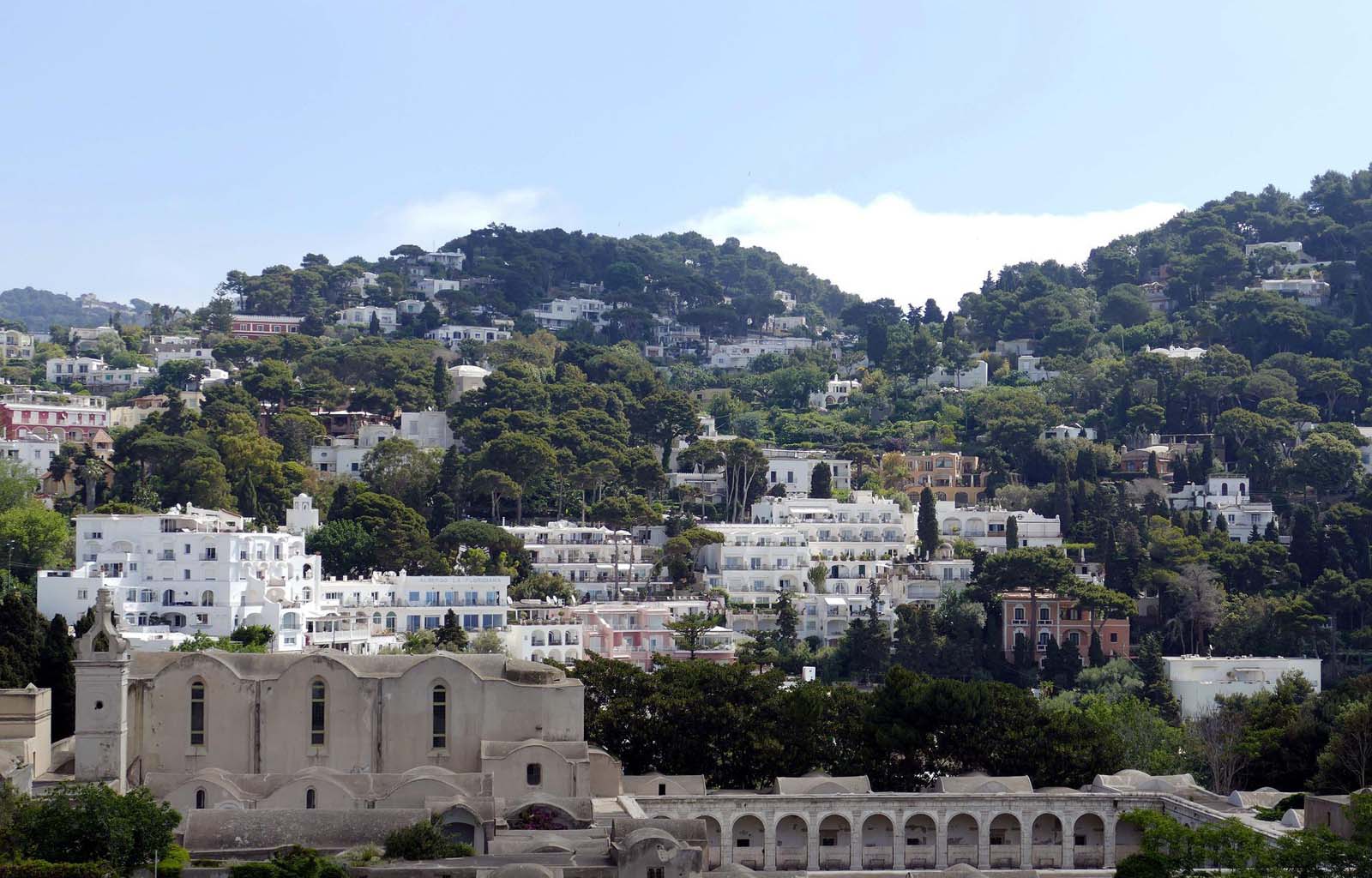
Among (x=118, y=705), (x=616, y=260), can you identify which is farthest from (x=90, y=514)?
(x=616, y=260)

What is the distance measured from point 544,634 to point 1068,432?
3846 centimetres

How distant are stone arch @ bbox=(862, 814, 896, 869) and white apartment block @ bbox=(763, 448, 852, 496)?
48991 millimetres

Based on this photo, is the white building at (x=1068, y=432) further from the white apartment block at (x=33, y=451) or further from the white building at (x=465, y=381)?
the white apartment block at (x=33, y=451)

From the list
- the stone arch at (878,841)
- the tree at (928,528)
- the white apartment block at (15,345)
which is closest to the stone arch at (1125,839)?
the stone arch at (878,841)

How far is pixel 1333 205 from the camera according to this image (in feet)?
492

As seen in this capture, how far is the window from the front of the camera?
154ft

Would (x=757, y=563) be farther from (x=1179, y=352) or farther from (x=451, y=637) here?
(x=1179, y=352)

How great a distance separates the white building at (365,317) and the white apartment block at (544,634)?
58469 millimetres

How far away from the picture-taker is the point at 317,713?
1837 inches

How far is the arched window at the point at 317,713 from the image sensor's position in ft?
153

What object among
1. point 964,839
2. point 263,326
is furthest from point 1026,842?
point 263,326

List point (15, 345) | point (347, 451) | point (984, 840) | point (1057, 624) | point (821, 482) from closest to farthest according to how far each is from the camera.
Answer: point (984, 840) → point (1057, 624) → point (821, 482) → point (347, 451) → point (15, 345)

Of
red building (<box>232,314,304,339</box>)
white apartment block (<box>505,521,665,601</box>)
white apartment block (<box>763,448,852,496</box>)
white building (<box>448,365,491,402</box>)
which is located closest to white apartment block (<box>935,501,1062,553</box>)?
white apartment block (<box>763,448,852,496</box>)

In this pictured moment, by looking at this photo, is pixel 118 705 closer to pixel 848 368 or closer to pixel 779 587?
pixel 779 587
